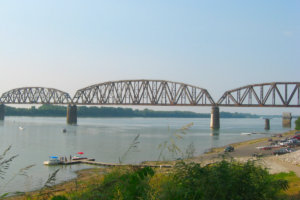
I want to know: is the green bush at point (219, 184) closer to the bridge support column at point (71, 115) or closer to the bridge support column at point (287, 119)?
the bridge support column at point (71, 115)

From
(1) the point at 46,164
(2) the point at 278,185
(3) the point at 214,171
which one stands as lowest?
(1) the point at 46,164

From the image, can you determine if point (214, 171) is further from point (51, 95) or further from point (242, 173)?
point (51, 95)

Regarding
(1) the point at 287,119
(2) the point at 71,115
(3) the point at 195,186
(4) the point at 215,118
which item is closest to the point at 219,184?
(3) the point at 195,186

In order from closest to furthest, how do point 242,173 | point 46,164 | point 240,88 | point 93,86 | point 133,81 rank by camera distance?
point 242,173 → point 46,164 → point 240,88 → point 133,81 → point 93,86

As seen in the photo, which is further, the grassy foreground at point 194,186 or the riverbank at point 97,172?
the riverbank at point 97,172

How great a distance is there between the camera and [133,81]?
163000mm

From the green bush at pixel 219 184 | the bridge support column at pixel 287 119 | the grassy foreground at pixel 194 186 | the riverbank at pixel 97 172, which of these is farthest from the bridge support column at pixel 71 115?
the green bush at pixel 219 184

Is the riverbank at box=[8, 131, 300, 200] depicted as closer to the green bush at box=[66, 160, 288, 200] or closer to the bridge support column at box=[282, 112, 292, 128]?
the green bush at box=[66, 160, 288, 200]

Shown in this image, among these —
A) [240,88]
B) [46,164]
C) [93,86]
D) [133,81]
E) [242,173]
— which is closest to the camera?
[242,173]

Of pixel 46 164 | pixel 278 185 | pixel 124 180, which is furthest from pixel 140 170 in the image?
pixel 46 164

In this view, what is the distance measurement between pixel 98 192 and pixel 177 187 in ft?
5.84

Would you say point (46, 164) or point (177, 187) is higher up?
point (177, 187)

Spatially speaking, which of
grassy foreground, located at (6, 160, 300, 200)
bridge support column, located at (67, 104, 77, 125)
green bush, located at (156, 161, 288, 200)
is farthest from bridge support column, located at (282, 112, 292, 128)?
grassy foreground, located at (6, 160, 300, 200)

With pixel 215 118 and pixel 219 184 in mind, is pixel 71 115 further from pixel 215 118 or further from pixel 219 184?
pixel 219 184
